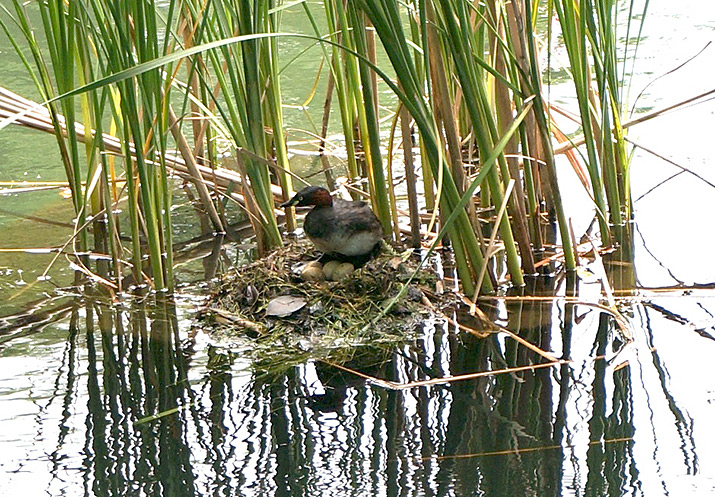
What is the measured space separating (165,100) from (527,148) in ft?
3.63

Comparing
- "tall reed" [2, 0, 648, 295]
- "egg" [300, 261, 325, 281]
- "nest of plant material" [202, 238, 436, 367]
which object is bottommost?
"nest of plant material" [202, 238, 436, 367]

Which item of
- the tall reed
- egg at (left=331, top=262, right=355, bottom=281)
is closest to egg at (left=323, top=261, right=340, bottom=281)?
egg at (left=331, top=262, right=355, bottom=281)

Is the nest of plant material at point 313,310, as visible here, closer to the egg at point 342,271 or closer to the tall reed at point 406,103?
the egg at point 342,271

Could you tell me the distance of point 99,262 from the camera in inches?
138

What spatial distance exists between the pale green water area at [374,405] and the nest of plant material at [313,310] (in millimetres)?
63

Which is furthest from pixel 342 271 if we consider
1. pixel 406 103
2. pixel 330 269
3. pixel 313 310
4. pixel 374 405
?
pixel 374 405

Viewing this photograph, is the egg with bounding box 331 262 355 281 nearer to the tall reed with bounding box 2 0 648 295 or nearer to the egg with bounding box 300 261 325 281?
the egg with bounding box 300 261 325 281

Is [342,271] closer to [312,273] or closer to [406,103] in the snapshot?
[312,273]

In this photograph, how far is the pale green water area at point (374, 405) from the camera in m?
2.02

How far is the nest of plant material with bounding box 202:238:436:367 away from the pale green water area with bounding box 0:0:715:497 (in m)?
0.06

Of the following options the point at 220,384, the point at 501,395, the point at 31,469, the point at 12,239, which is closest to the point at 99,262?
the point at 12,239

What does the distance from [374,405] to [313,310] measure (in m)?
0.57

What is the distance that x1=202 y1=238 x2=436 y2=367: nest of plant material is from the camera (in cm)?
274

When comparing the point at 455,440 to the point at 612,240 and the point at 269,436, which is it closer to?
the point at 269,436
